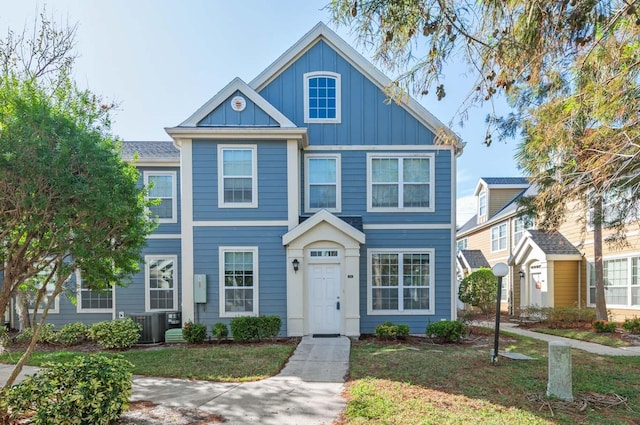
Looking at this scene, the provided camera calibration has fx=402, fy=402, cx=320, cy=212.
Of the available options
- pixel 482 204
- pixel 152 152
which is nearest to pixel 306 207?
pixel 152 152

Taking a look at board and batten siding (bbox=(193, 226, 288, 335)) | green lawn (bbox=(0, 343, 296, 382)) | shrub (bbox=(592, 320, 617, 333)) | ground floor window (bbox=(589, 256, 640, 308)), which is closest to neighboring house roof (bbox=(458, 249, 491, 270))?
ground floor window (bbox=(589, 256, 640, 308))

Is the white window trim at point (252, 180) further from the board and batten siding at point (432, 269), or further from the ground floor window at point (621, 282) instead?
the ground floor window at point (621, 282)

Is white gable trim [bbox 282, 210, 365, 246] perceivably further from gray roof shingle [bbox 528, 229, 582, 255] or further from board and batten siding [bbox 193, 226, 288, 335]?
gray roof shingle [bbox 528, 229, 582, 255]

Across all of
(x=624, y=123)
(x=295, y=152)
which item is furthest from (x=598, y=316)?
(x=295, y=152)

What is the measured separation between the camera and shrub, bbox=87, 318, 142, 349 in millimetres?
10133

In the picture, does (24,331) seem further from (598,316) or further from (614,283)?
(614,283)

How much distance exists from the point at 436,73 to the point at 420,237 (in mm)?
7405

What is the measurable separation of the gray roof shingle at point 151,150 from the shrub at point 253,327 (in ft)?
18.7

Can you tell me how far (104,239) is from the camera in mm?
5238

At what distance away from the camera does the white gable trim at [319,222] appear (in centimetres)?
1095

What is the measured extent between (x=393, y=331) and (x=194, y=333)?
5181 mm

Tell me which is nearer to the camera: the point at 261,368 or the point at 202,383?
the point at 202,383

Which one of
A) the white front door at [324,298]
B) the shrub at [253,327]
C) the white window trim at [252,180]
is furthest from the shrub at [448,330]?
the white window trim at [252,180]

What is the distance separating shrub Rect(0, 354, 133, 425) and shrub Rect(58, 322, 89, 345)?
644cm
